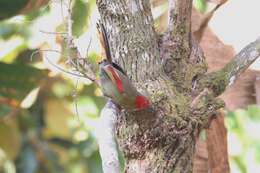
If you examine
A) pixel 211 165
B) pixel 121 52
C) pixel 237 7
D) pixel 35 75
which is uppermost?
pixel 237 7

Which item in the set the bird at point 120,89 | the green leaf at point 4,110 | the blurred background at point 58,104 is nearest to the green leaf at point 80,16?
the blurred background at point 58,104

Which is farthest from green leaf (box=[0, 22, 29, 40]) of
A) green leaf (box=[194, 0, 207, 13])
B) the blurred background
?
green leaf (box=[194, 0, 207, 13])

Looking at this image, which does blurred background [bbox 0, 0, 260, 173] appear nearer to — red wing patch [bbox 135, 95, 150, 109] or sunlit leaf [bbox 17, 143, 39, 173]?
sunlit leaf [bbox 17, 143, 39, 173]

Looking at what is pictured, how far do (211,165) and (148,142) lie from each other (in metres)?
0.18

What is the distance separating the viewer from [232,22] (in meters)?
1.06

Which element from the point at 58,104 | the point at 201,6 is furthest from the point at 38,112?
the point at 201,6

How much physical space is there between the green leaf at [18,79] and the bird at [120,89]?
592 mm

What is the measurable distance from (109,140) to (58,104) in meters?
0.59

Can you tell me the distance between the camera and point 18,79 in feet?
3.34

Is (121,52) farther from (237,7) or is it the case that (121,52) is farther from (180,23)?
(237,7)

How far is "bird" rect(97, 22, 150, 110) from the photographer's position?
0.41 meters

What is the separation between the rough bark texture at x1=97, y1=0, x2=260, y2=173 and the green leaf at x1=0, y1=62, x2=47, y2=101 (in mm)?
524

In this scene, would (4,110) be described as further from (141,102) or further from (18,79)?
(141,102)

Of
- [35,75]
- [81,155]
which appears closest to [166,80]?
[35,75]
